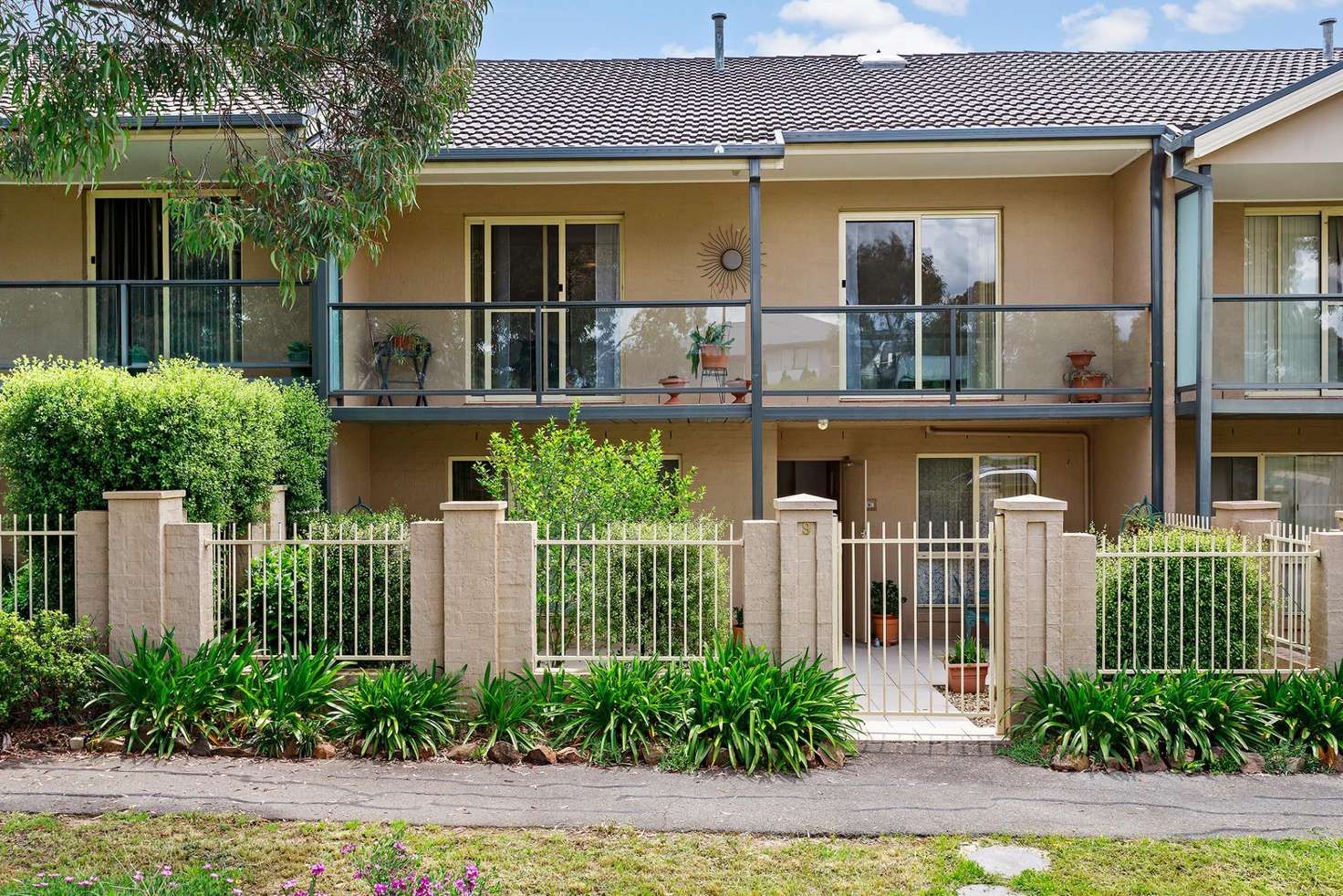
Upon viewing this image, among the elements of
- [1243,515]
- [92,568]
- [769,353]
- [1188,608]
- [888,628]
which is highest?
[769,353]

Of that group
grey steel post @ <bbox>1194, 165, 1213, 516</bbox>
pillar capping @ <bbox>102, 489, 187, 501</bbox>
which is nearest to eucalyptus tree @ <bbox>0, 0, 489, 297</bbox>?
pillar capping @ <bbox>102, 489, 187, 501</bbox>

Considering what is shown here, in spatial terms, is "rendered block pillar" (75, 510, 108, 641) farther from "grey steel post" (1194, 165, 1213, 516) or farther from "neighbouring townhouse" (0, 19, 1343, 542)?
"grey steel post" (1194, 165, 1213, 516)

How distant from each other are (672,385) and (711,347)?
652 millimetres

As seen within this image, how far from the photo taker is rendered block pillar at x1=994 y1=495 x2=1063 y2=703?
7.41 metres

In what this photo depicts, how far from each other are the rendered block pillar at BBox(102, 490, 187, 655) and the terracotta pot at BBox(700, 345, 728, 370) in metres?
6.28

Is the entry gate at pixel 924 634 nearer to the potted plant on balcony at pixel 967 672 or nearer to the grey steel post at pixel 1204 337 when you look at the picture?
the potted plant on balcony at pixel 967 672

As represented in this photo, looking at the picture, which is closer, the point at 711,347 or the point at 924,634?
the point at 711,347

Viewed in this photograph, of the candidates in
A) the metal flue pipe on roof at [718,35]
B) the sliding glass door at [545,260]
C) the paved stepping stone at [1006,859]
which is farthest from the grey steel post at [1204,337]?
the metal flue pipe on roof at [718,35]

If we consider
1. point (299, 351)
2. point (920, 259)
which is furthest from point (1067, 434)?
point (299, 351)

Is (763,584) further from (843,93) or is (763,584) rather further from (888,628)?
(843,93)

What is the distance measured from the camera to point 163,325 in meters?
12.0

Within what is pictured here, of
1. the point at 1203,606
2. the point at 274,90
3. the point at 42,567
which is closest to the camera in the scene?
the point at 42,567

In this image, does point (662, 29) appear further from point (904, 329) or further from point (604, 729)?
point (604, 729)

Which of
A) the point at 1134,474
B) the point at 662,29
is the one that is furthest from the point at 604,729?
the point at 662,29
